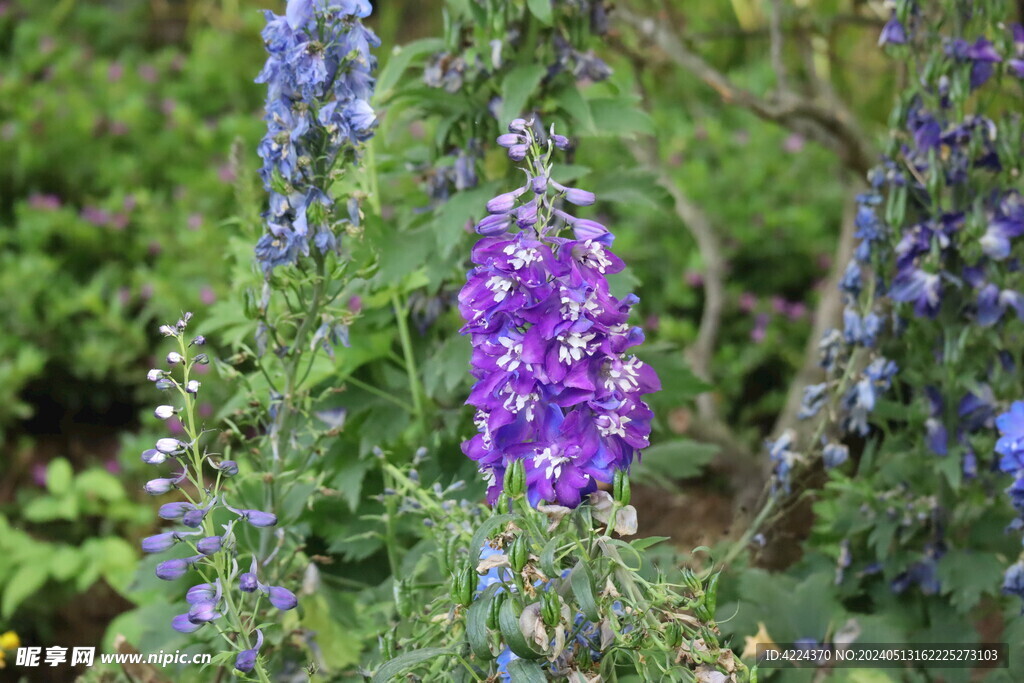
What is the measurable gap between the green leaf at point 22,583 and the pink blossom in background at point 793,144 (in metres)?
3.44

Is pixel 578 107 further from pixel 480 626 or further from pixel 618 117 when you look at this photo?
pixel 480 626

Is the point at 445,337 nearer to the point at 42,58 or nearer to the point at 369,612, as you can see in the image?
the point at 369,612

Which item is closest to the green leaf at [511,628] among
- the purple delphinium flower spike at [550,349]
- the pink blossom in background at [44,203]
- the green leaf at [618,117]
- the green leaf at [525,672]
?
the green leaf at [525,672]

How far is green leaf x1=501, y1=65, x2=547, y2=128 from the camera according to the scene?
183 centimetres

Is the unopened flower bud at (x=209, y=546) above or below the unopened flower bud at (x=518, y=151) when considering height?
below

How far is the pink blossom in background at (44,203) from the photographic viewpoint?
394cm

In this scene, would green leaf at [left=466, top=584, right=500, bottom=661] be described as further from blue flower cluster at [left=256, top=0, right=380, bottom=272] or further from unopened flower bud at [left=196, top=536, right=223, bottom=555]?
blue flower cluster at [left=256, top=0, right=380, bottom=272]

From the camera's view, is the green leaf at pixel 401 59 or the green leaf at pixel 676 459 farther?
the green leaf at pixel 676 459

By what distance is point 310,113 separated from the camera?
5.03 feet

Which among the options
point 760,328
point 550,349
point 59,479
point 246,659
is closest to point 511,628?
point 550,349

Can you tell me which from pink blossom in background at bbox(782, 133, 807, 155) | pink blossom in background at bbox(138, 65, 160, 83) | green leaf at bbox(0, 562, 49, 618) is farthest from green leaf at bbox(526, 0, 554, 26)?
pink blossom in background at bbox(138, 65, 160, 83)

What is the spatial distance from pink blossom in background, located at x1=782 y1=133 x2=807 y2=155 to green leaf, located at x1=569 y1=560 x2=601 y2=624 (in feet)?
12.0

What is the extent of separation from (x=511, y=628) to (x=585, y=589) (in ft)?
0.31

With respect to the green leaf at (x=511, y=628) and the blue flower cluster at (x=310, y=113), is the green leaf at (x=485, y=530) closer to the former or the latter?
the green leaf at (x=511, y=628)
